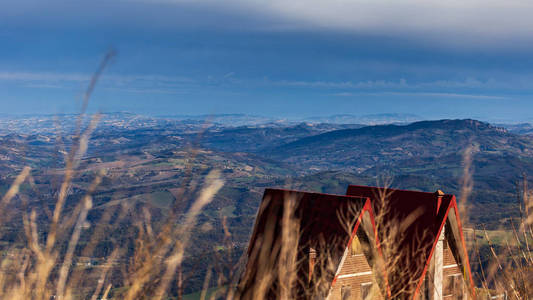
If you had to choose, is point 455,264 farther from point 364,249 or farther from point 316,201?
point 316,201

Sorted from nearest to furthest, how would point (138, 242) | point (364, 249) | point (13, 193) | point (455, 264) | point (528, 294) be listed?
point (13, 193) → point (138, 242) → point (528, 294) → point (364, 249) → point (455, 264)

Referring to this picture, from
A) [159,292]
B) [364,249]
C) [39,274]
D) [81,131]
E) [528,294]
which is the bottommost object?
[364,249]

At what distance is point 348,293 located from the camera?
1309 cm

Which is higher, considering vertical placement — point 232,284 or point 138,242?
point 138,242

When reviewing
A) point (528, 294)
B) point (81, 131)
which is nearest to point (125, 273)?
point (81, 131)

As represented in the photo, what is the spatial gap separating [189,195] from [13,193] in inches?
39.8

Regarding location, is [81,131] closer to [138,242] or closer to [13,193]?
[13,193]

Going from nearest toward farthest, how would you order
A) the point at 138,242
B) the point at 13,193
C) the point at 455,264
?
1. the point at 13,193
2. the point at 138,242
3. the point at 455,264

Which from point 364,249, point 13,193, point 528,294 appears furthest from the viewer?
point 364,249

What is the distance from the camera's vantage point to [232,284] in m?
3.16

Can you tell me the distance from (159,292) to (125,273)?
0.26 m

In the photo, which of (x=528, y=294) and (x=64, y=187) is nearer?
(x=64, y=187)

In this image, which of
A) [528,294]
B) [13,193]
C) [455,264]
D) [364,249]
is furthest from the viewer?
[455,264]

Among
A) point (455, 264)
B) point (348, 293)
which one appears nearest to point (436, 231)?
point (455, 264)
